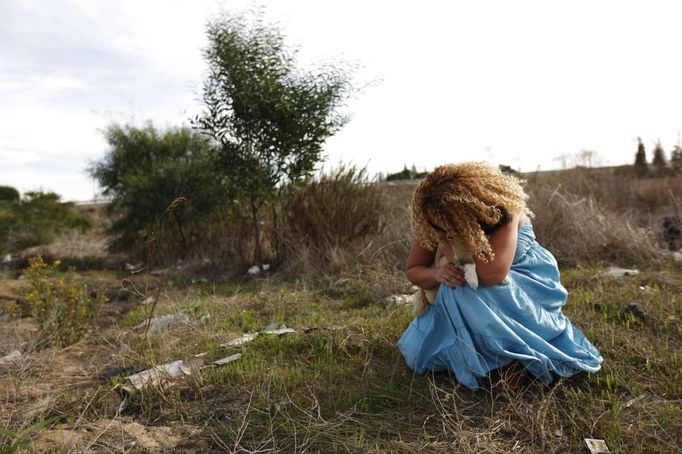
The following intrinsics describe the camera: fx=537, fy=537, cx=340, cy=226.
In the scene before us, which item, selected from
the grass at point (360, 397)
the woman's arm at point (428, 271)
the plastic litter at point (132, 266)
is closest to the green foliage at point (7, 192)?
the plastic litter at point (132, 266)

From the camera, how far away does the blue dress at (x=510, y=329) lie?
2.68 metres

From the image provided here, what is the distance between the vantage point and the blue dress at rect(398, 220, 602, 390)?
268cm

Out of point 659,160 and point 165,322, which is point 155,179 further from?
point 659,160

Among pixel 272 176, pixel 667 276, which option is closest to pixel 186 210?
pixel 272 176

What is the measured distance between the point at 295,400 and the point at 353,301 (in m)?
2.53

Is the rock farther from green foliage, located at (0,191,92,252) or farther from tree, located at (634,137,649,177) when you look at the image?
green foliage, located at (0,191,92,252)

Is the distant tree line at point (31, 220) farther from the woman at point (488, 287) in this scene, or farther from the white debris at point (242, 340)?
the woman at point (488, 287)

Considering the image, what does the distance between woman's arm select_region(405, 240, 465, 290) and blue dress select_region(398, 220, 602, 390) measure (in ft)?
0.25

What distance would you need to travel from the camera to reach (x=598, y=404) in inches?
104

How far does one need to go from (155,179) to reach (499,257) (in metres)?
11.4

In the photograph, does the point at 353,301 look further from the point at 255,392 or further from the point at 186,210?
the point at 186,210

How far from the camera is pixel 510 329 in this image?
2.67 meters

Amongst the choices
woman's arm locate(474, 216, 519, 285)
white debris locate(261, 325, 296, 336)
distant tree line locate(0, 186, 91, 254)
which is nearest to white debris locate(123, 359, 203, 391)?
white debris locate(261, 325, 296, 336)

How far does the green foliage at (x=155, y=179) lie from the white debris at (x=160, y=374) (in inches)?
287
